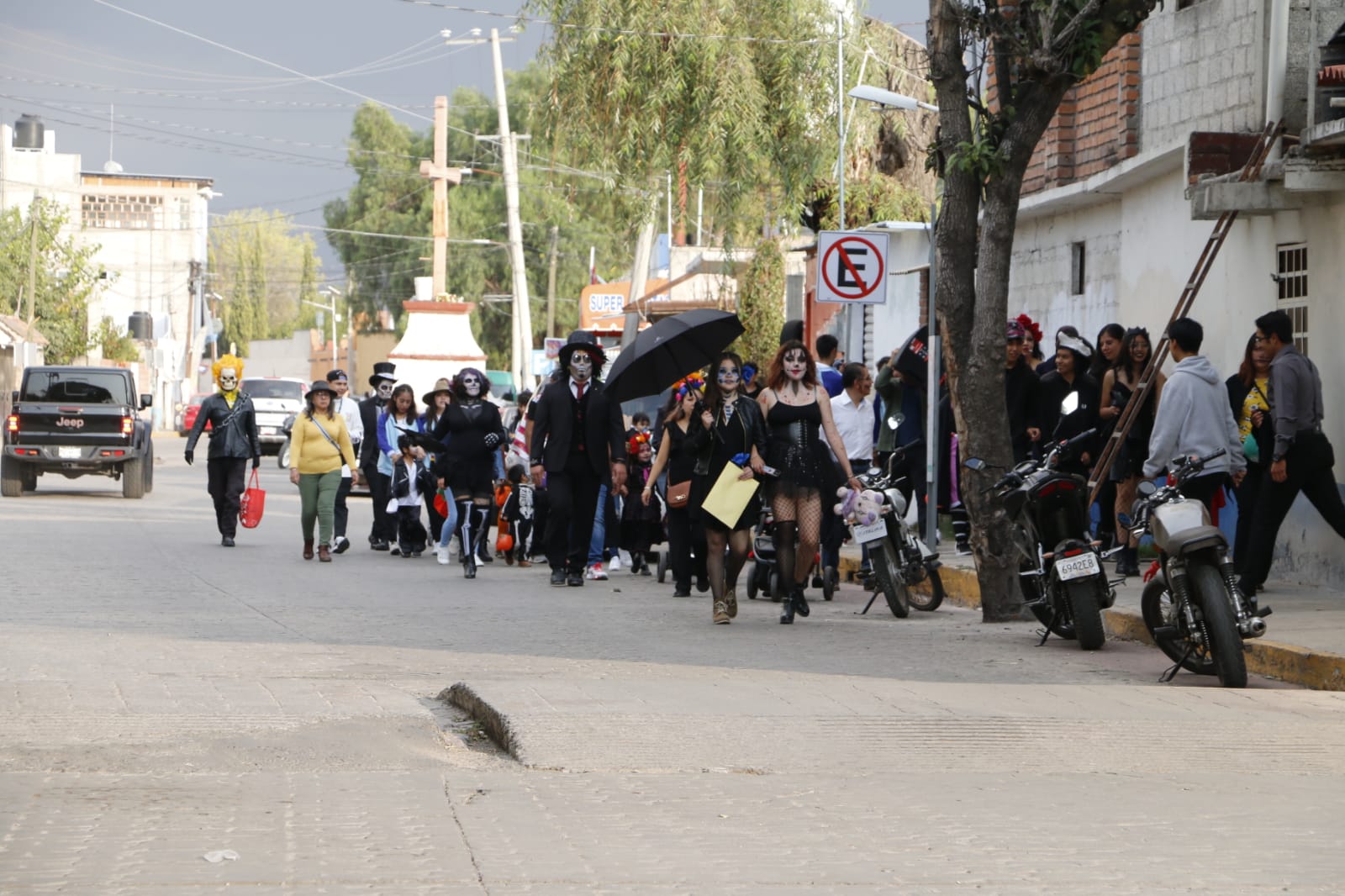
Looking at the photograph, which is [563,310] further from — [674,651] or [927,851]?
[927,851]

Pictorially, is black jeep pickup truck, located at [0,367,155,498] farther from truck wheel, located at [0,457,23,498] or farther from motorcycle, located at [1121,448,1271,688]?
motorcycle, located at [1121,448,1271,688]

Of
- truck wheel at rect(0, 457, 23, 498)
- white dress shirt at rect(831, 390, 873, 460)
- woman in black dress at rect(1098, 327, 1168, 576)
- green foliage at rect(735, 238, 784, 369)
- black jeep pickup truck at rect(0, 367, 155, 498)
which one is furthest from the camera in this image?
green foliage at rect(735, 238, 784, 369)

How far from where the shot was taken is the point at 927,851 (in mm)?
5844

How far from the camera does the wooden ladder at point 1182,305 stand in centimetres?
1413

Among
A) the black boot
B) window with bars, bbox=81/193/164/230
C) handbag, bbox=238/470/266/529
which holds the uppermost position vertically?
window with bars, bbox=81/193/164/230

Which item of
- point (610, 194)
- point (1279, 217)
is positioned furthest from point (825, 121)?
point (1279, 217)

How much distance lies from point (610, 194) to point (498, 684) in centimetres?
2148

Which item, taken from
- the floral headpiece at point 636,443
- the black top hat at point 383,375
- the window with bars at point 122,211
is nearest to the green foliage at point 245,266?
the window with bars at point 122,211

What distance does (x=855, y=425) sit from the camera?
1595cm

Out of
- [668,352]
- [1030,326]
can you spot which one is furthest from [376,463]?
[1030,326]

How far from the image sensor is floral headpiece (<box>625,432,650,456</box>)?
1803cm

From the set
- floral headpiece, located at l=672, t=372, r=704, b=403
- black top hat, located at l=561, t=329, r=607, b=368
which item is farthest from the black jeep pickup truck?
floral headpiece, located at l=672, t=372, r=704, b=403

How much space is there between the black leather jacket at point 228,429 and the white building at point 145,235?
80018mm

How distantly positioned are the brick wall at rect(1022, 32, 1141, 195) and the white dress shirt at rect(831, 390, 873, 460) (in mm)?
3935
